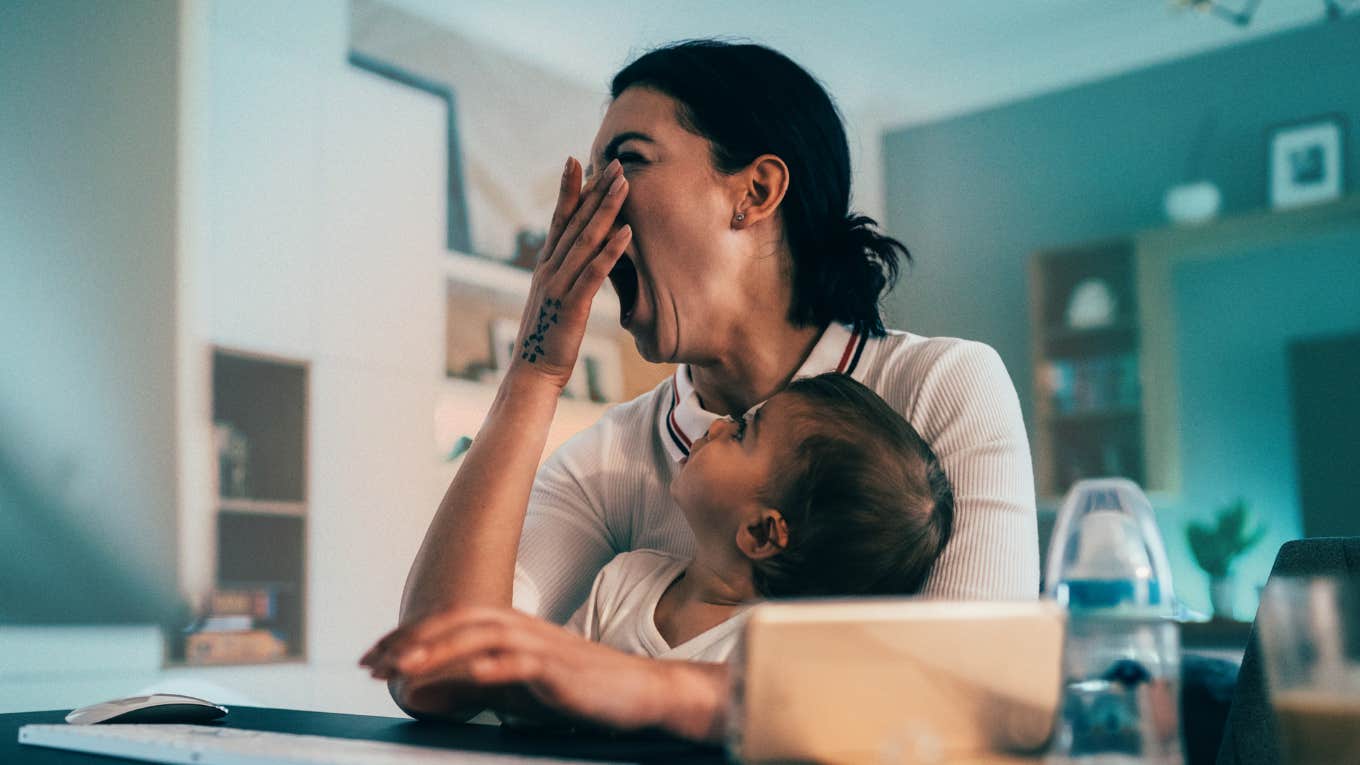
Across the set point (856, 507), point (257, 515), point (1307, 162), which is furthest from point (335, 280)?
point (1307, 162)

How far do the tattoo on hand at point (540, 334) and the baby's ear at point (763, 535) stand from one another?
333 millimetres

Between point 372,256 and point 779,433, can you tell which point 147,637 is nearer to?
point 372,256

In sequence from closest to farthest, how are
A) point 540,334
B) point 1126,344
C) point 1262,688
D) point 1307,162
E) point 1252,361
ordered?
point 1262,688, point 540,334, point 1307,162, point 1252,361, point 1126,344

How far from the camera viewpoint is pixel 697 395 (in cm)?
140

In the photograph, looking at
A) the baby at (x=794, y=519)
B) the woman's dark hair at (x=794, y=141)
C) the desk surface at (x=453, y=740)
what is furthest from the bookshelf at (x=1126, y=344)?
the desk surface at (x=453, y=740)

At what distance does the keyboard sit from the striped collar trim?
62cm

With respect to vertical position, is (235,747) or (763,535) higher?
(763,535)

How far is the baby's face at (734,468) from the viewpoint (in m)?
1.10

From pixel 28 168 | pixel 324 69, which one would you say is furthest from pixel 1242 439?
pixel 28 168

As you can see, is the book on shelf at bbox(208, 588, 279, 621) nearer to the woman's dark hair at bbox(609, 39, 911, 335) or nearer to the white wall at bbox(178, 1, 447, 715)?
the white wall at bbox(178, 1, 447, 715)

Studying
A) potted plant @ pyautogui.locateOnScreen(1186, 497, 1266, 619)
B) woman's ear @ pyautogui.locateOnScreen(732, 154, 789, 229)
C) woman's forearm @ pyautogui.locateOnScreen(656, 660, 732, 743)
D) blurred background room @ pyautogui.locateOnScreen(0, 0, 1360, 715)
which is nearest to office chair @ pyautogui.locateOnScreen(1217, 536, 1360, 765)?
woman's forearm @ pyautogui.locateOnScreen(656, 660, 732, 743)

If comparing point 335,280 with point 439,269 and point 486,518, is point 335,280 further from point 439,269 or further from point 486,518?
A: point 486,518

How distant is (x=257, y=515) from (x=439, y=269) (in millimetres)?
1024

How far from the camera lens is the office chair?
0.99 metres
